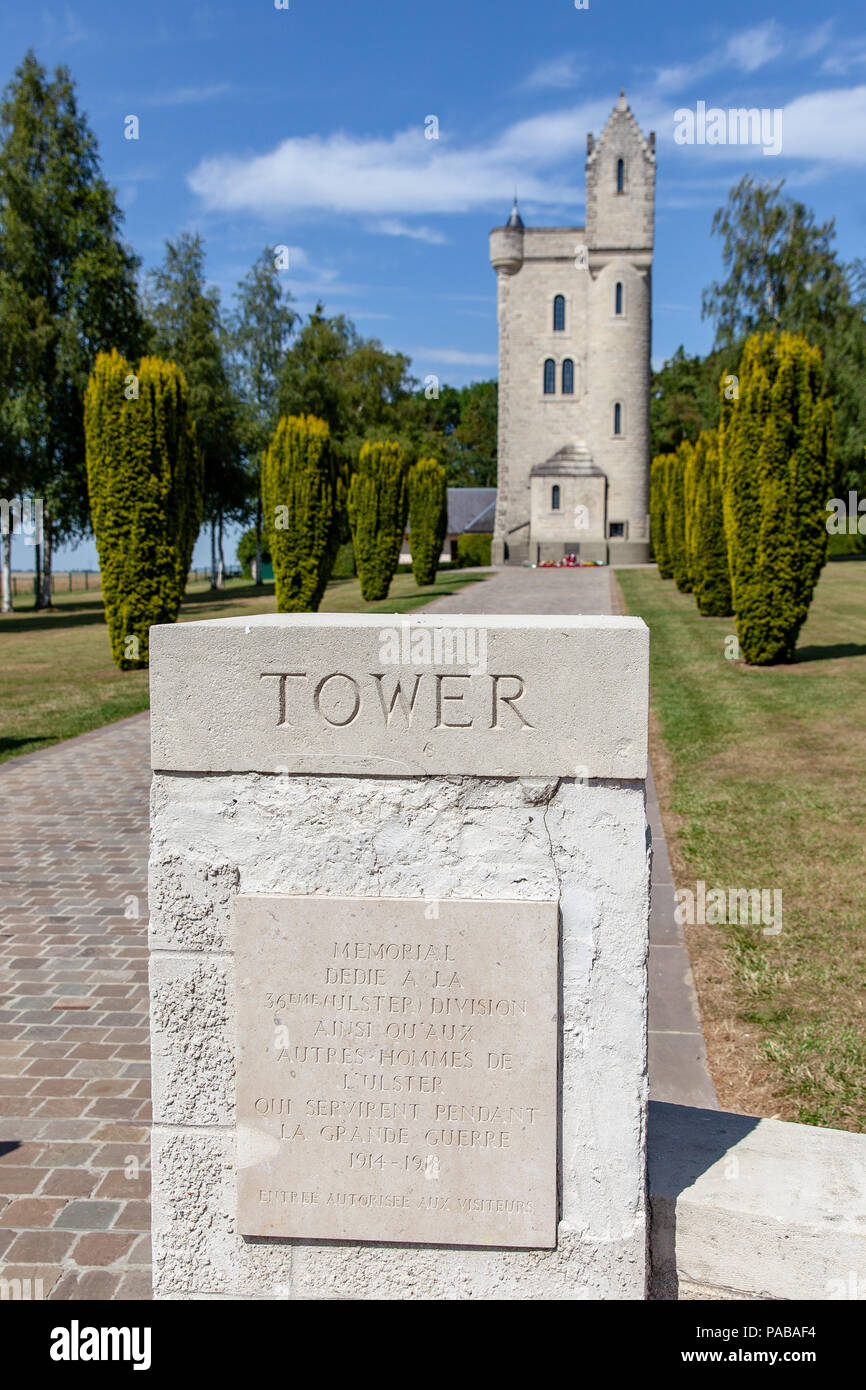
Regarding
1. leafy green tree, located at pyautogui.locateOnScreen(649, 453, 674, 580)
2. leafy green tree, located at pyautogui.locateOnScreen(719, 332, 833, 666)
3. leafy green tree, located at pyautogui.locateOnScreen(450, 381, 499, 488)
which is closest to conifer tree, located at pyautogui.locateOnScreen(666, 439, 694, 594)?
leafy green tree, located at pyautogui.locateOnScreen(649, 453, 674, 580)

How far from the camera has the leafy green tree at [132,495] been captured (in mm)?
17156

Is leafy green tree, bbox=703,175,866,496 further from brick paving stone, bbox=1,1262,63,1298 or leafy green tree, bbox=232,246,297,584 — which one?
brick paving stone, bbox=1,1262,63,1298

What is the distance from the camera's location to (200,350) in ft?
124

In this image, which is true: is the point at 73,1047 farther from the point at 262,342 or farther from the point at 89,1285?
the point at 262,342

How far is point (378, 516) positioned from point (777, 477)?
15889 millimetres

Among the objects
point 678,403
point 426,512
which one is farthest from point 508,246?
point 426,512

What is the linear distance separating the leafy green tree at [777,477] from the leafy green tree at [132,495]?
9131mm

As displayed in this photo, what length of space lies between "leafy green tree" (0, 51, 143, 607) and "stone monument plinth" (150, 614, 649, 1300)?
27.6 meters

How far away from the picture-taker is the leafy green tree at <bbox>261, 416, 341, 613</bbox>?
2177 cm

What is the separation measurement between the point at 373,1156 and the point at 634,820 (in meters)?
1.06

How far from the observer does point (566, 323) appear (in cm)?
4500

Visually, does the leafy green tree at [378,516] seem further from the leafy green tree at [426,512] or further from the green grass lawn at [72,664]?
the leafy green tree at [426,512]

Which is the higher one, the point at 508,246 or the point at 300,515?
the point at 508,246
